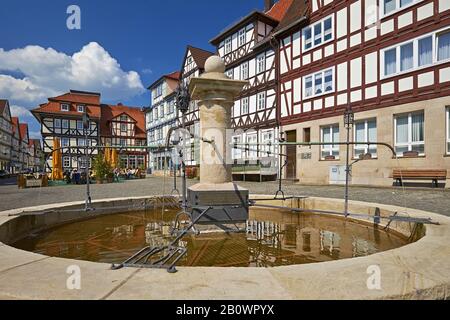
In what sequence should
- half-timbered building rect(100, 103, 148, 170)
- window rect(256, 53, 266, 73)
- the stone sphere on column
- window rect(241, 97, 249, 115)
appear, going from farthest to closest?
half-timbered building rect(100, 103, 148, 170) → window rect(241, 97, 249, 115) → window rect(256, 53, 266, 73) → the stone sphere on column

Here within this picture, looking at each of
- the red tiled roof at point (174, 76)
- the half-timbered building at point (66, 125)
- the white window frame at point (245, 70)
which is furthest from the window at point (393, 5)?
the half-timbered building at point (66, 125)

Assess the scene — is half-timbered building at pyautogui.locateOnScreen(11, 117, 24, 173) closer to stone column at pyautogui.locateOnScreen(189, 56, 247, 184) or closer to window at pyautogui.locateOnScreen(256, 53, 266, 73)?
window at pyautogui.locateOnScreen(256, 53, 266, 73)

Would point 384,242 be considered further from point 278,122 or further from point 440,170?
point 278,122

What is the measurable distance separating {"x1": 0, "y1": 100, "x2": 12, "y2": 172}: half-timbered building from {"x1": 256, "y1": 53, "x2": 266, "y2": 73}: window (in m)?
51.3

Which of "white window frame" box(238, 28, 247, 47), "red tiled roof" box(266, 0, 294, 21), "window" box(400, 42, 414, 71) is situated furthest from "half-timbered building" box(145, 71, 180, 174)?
"window" box(400, 42, 414, 71)

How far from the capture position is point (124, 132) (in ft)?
148

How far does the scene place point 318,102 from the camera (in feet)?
51.5

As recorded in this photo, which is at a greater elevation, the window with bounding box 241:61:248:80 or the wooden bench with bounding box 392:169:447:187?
the window with bounding box 241:61:248:80

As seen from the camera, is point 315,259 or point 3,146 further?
point 3,146

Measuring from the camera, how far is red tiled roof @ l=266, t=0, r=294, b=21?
67.1ft

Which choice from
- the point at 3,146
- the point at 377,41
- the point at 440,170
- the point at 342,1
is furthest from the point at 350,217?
the point at 3,146

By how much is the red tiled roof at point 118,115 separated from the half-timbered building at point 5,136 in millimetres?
20330

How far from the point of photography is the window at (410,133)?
11.5m
